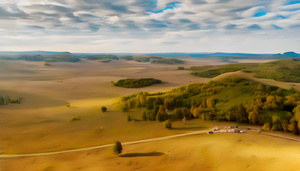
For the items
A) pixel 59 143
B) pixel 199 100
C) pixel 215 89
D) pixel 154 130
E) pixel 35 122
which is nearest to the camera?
pixel 59 143

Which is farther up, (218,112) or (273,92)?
(273,92)

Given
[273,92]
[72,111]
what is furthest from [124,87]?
[273,92]

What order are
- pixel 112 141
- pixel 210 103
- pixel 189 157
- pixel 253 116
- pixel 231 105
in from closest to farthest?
pixel 189 157 < pixel 112 141 < pixel 253 116 < pixel 231 105 < pixel 210 103

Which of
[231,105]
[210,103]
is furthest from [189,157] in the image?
[210,103]

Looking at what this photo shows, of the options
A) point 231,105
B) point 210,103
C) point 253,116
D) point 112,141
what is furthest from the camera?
point 210,103

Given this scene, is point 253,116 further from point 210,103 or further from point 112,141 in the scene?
point 112,141

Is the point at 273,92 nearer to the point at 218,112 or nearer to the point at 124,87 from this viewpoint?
the point at 218,112

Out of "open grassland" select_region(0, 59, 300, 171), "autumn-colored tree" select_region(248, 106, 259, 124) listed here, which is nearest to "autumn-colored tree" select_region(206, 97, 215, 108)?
"open grassland" select_region(0, 59, 300, 171)

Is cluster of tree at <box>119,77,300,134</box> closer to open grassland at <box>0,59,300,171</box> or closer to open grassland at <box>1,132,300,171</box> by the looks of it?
open grassland at <box>0,59,300,171</box>
